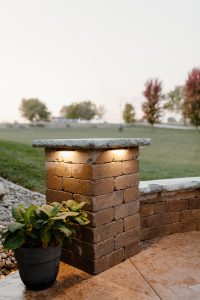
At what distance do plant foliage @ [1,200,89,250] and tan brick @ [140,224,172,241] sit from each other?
140cm

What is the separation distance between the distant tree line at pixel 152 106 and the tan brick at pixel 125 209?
79.1 ft

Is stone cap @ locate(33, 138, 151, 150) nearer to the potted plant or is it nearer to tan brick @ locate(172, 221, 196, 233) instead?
the potted plant

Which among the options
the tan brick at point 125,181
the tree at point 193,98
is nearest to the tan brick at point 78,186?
the tan brick at point 125,181

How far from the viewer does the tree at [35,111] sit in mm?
56356

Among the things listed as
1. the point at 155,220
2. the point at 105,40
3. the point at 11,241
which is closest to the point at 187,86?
the point at 105,40

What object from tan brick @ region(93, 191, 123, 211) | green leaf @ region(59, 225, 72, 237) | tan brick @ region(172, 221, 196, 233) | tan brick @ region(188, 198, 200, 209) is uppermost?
tan brick @ region(93, 191, 123, 211)

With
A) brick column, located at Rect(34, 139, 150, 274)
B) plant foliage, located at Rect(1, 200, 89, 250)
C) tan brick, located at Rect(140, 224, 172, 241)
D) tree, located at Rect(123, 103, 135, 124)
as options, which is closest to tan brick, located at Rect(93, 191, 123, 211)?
brick column, located at Rect(34, 139, 150, 274)

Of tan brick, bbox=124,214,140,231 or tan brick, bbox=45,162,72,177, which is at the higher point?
tan brick, bbox=45,162,72,177

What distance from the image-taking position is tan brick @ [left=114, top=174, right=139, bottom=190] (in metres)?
3.04

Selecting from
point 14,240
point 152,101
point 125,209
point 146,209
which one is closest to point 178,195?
point 146,209

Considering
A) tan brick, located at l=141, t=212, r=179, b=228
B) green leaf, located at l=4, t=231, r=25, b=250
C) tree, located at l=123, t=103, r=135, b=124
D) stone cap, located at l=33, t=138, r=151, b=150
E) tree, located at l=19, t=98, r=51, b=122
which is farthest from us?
tree, located at l=19, t=98, r=51, b=122

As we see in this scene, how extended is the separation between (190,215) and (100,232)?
1820mm

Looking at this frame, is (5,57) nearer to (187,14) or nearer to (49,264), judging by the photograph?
(187,14)

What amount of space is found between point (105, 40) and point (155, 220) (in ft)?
21.2
